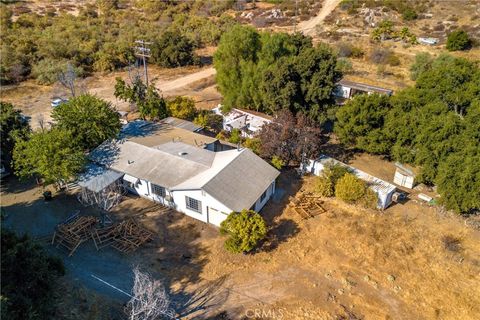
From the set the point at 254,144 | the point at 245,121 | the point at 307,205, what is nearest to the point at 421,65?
the point at 245,121

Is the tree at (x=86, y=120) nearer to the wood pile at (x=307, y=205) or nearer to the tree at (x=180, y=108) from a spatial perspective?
the tree at (x=180, y=108)

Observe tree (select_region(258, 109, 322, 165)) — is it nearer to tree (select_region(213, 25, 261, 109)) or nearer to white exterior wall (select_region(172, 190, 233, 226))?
white exterior wall (select_region(172, 190, 233, 226))

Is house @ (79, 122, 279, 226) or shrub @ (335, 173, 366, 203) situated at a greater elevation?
house @ (79, 122, 279, 226)

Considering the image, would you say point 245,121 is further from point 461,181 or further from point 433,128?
point 461,181

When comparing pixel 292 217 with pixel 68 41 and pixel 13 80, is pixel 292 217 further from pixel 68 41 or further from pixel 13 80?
pixel 68 41

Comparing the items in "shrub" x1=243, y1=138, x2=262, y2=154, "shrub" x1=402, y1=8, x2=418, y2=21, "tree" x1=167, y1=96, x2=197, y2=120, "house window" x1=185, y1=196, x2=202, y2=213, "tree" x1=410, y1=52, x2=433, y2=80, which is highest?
"shrub" x1=402, y1=8, x2=418, y2=21

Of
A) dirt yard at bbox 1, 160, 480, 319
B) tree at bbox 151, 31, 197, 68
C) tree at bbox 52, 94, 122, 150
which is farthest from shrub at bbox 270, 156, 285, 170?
tree at bbox 151, 31, 197, 68
